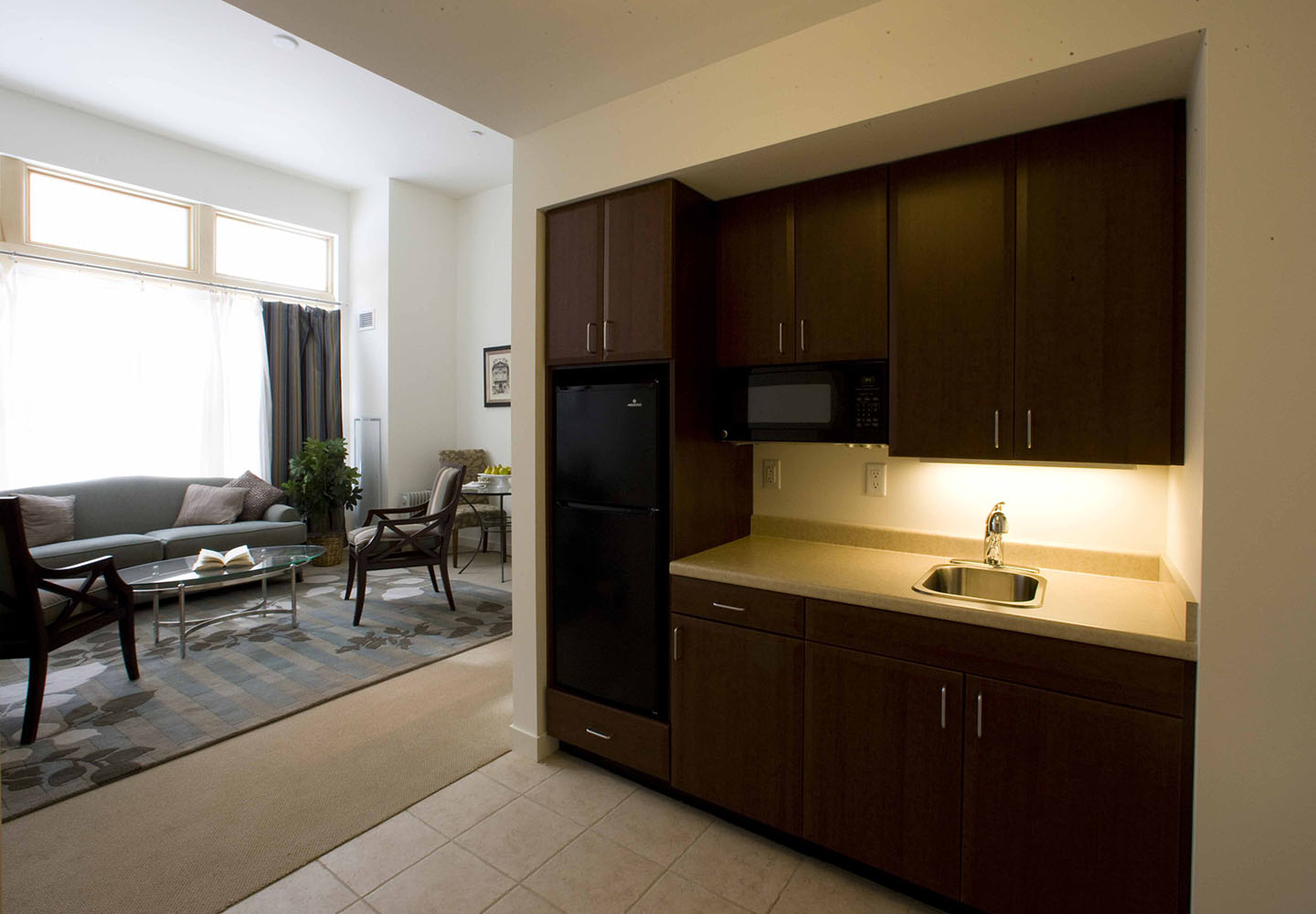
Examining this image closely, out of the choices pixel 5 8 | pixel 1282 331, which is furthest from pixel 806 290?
pixel 5 8

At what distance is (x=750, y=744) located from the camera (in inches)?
81.8

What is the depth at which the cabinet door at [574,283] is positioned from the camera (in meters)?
2.41

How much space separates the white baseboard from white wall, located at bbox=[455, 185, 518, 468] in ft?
12.8

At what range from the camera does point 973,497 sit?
7.30 feet

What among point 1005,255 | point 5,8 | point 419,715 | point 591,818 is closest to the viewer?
point 1005,255

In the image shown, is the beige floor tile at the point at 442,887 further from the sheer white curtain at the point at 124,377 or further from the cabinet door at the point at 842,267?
the sheer white curtain at the point at 124,377

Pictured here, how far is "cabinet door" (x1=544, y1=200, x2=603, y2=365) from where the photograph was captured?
7.92 feet

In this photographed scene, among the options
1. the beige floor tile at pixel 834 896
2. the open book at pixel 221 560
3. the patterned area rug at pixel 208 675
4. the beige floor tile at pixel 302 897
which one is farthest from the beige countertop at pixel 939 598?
the open book at pixel 221 560

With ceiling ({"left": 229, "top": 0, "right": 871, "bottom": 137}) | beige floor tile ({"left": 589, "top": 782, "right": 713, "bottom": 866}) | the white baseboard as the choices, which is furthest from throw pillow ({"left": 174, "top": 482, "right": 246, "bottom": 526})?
beige floor tile ({"left": 589, "top": 782, "right": 713, "bottom": 866})

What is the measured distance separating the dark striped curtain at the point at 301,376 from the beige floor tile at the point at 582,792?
5.00 meters

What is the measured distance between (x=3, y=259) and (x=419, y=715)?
15.7 feet

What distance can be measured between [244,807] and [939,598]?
256 centimetres

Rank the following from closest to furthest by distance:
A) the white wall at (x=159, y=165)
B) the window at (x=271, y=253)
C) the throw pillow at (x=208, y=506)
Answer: the white wall at (x=159, y=165)
the throw pillow at (x=208, y=506)
the window at (x=271, y=253)

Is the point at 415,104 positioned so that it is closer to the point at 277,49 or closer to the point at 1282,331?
the point at 277,49
